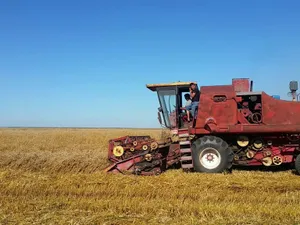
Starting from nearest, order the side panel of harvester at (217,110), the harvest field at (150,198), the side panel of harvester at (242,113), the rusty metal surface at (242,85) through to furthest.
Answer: the harvest field at (150,198) < the side panel of harvester at (242,113) < the side panel of harvester at (217,110) < the rusty metal surface at (242,85)

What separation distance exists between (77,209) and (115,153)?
3749 mm

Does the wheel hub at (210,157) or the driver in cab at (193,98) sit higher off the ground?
the driver in cab at (193,98)

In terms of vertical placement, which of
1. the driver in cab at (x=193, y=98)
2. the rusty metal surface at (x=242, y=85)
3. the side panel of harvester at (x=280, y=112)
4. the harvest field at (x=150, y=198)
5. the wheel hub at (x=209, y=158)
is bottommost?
the harvest field at (x=150, y=198)

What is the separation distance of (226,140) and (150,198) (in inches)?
150

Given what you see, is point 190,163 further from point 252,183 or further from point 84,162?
point 84,162

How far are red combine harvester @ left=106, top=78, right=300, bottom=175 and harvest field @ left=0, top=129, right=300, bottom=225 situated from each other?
1.97 feet

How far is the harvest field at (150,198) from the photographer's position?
486 centimetres

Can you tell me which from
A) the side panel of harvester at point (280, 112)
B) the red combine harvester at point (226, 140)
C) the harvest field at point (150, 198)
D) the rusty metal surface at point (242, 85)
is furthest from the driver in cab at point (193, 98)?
the harvest field at point (150, 198)

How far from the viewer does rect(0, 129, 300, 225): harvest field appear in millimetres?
4859

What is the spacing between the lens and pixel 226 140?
9258mm

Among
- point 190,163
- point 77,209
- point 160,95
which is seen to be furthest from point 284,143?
point 77,209

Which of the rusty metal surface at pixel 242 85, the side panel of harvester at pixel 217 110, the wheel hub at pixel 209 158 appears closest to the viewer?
the wheel hub at pixel 209 158

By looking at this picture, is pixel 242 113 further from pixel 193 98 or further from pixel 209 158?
pixel 209 158

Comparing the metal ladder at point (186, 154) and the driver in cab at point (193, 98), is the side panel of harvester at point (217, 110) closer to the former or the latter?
the driver in cab at point (193, 98)
